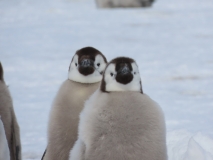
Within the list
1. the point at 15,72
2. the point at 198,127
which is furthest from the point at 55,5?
the point at 198,127

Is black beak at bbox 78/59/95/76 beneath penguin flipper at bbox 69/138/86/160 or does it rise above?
above

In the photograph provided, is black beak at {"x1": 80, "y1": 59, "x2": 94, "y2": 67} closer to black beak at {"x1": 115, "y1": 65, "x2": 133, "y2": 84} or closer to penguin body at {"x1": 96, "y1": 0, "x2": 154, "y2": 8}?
black beak at {"x1": 115, "y1": 65, "x2": 133, "y2": 84}

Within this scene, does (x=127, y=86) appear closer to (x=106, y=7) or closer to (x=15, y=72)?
(x=15, y=72)

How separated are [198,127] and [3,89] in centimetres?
191

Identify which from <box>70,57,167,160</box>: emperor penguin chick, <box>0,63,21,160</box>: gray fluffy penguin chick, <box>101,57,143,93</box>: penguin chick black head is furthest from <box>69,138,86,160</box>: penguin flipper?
<box>0,63,21,160</box>: gray fluffy penguin chick

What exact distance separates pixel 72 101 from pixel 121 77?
59cm

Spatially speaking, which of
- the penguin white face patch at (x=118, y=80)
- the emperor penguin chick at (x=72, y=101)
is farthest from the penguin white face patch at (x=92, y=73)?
the penguin white face patch at (x=118, y=80)

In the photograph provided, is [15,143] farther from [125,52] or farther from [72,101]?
[125,52]

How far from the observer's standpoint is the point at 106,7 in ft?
42.9

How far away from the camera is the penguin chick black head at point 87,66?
116 inches

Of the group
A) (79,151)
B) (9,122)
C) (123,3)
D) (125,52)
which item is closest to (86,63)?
(9,122)

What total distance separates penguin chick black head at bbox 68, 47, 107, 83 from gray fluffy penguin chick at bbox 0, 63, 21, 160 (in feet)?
1.15

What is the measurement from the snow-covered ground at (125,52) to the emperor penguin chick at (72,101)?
0.61m

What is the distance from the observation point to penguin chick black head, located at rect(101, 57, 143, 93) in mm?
2404
